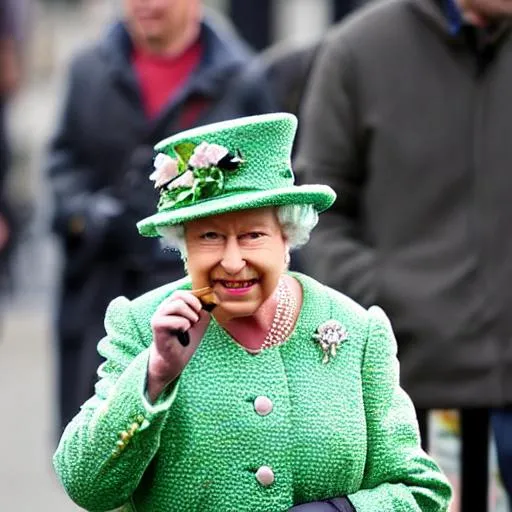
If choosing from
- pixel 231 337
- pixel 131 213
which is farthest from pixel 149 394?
pixel 131 213

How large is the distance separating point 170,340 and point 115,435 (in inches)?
8.5

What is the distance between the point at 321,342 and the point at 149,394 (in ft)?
1.28

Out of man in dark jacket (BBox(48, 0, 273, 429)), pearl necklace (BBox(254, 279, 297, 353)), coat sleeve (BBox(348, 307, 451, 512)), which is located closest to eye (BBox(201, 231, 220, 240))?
pearl necklace (BBox(254, 279, 297, 353))

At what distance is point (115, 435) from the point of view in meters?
4.36

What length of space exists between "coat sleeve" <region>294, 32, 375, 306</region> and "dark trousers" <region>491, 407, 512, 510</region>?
1.73ft

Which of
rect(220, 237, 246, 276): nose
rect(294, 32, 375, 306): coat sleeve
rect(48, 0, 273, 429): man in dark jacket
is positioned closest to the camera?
rect(220, 237, 246, 276): nose

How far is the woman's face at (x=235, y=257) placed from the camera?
A: 4395mm

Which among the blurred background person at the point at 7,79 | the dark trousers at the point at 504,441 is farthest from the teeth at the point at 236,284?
→ the blurred background person at the point at 7,79

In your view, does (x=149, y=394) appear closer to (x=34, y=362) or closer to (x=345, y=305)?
(x=345, y=305)

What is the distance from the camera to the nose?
Answer: 4.37 meters

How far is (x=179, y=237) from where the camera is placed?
449 centimetres

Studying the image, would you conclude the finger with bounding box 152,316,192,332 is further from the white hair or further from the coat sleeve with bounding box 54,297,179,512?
the white hair

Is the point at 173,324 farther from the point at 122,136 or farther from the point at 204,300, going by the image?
the point at 122,136

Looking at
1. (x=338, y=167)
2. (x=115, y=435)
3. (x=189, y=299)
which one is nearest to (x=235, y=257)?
(x=189, y=299)
